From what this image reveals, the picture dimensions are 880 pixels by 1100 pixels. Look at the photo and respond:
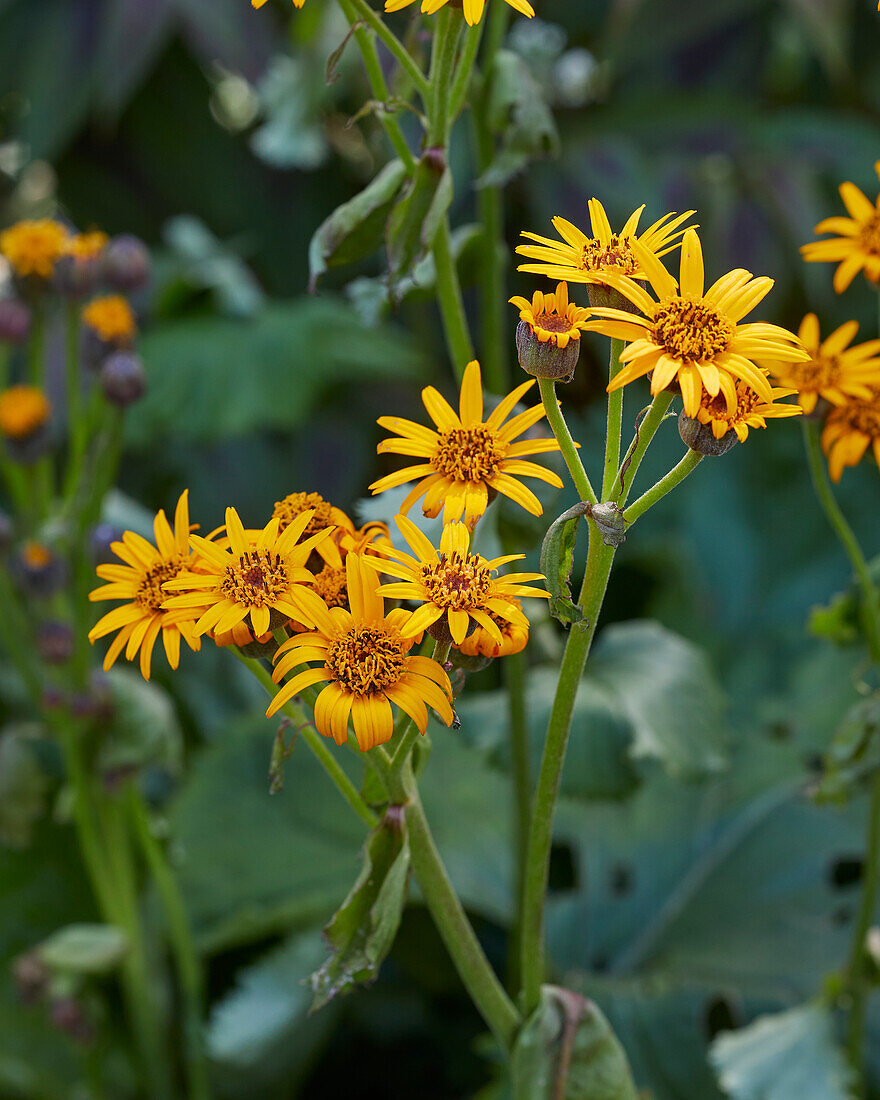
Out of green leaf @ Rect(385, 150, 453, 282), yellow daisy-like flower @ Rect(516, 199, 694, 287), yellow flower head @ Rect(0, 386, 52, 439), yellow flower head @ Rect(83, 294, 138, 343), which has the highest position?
yellow flower head @ Rect(83, 294, 138, 343)

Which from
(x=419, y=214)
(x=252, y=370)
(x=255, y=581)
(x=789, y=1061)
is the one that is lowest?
(x=789, y=1061)

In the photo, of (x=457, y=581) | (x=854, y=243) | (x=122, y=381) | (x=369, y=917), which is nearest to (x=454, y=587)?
(x=457, y=581)

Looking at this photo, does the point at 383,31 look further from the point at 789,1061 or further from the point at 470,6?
the point at 789,1061

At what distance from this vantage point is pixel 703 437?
26cm

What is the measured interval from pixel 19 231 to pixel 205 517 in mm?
490

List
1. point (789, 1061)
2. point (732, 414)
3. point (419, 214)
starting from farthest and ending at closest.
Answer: point (789, 1061) < point (419, 214) < point (732, 414)

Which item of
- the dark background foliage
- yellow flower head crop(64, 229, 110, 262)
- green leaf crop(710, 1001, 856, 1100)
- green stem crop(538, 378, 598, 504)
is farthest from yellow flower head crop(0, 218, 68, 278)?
green leaf crop(710, 1001, 856, 1100)

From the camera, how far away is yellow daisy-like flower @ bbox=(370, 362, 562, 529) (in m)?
0.29

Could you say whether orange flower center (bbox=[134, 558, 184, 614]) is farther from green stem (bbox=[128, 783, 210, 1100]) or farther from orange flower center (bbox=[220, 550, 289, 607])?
green stem (bbox=[128, 783, 210, 1100])

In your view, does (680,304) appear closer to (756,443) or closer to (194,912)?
(194,912)

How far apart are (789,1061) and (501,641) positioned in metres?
0.32

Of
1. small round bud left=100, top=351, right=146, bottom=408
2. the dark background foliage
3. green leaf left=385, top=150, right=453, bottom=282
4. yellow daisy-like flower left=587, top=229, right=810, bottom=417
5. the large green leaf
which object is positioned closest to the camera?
yellow daisy-like flower left=587, top=229, right=810, bottom=417

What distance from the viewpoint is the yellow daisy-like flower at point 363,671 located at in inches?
10.2

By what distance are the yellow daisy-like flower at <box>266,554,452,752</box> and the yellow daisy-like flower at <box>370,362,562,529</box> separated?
4cm
